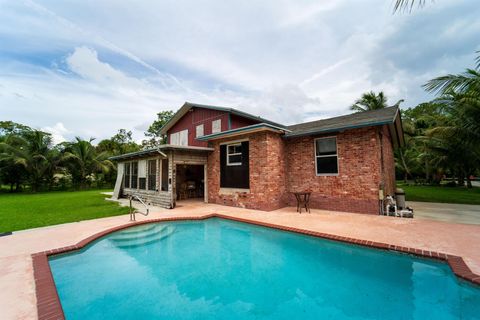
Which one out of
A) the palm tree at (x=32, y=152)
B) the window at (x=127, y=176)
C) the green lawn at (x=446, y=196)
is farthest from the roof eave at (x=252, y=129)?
the palm tree at (x=32, y=152)

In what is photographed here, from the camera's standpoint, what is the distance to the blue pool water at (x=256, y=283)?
9.21 ft

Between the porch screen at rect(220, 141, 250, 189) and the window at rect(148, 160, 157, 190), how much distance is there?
4.08 metres

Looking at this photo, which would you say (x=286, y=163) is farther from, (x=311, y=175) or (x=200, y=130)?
(x=200, y=130)

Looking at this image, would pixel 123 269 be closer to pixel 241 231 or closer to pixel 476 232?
pixel 241 231

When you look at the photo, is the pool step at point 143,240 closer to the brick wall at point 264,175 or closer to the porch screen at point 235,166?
the brick wall at point 264,175

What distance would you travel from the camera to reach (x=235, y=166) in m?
10.0

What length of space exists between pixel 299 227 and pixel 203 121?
10454 millimetres

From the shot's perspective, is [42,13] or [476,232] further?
[42,13]

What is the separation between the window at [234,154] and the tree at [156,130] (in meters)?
22.4

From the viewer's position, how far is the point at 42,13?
7762mm

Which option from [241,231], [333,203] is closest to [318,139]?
[333,203]

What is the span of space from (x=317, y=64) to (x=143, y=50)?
9.99 metres

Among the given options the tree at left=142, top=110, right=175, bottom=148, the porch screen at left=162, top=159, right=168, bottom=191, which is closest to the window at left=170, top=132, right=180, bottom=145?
the porch screen at left=162, top=159, right=168, bottom=191

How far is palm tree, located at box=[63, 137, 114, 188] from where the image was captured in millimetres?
21547
